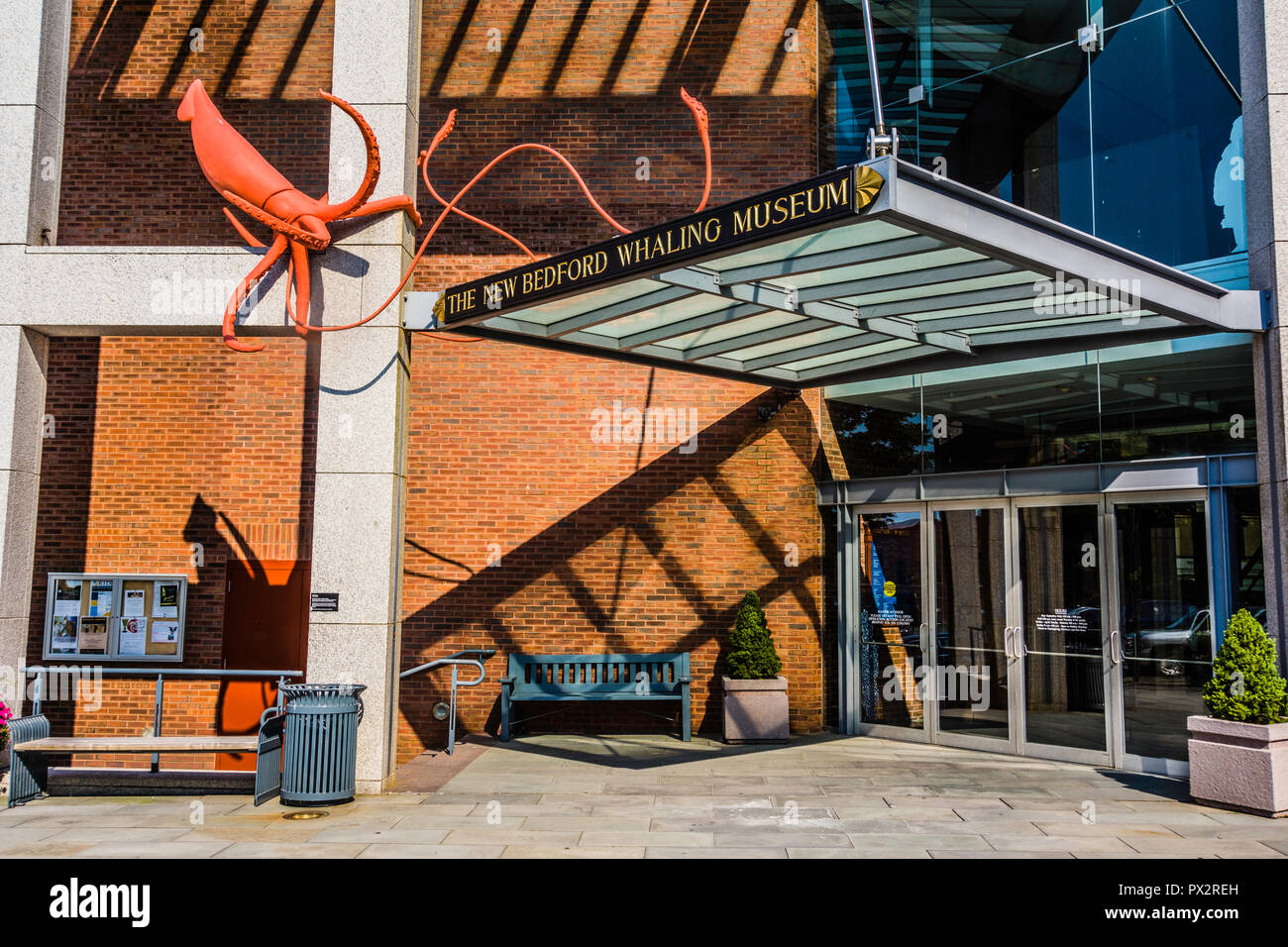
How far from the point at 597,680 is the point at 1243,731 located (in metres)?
6.48

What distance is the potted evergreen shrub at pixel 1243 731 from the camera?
7.91 metres

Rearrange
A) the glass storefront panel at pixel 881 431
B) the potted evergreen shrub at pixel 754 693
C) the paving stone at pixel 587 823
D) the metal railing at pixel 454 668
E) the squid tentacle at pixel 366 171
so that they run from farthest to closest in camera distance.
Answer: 1. the glass storefront panel at pixel 881 431
2. the potted evergreen shrub at pixel 754 693
3. the metal railing at pixel 454 668
4. the squid tentacle at pixel 366 171
5. the paving stone at pixel 587 823

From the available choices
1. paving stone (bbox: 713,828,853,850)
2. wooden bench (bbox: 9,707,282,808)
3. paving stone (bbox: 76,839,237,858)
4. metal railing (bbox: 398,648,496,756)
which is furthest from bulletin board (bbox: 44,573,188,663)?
paving stone (bbox: 713,828,853,850)

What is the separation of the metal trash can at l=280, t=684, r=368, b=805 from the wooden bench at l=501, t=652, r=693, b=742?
3.27 m

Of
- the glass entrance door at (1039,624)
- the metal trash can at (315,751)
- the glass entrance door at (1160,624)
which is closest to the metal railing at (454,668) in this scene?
the metal trash can at (315,751)

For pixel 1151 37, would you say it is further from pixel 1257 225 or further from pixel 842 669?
pixel 842 669

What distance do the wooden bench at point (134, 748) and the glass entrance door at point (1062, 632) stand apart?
7.39 meters

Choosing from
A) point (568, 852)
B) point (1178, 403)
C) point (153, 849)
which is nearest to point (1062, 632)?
point (1178, 403)

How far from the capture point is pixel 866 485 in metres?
11.8

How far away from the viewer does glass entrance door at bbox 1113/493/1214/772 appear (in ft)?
30.5

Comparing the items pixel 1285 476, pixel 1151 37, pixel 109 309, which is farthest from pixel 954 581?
pixel 109 309

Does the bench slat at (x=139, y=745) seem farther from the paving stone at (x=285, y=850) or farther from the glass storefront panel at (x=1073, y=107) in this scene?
→ the glass storefront panel at (x=1073, y=107)

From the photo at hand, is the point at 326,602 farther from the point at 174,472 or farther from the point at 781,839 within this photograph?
the point at 174,472

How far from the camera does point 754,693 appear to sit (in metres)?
11.1
